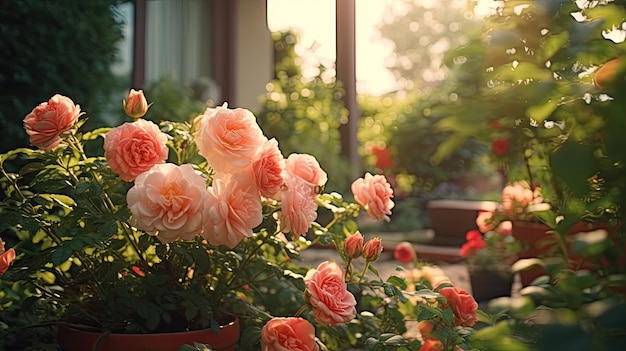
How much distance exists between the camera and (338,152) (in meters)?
5.80

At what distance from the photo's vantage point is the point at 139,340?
1.26 m

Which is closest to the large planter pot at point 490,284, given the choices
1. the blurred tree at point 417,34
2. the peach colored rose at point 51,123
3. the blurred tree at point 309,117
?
the peach colored rose at point 51,123

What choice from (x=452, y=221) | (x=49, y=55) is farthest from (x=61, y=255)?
(x=452, y=221)

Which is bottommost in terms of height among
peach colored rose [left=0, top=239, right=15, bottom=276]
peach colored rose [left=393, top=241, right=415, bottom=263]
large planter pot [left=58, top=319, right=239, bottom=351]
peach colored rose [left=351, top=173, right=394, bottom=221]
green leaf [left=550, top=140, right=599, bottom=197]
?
peach colored rose [left=393, top=241, right=415, bottom=263]

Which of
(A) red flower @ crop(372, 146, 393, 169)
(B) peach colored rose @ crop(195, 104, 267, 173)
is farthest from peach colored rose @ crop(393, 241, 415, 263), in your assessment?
(A) red flower @ crop(372, 146, 393, 169)

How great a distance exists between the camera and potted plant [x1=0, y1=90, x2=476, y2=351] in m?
1.21

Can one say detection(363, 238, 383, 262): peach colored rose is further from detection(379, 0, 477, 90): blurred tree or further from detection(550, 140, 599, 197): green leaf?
detection(379, 0, 477, 90): blurred tree

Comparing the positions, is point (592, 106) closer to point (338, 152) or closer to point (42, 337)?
point (42, 337)

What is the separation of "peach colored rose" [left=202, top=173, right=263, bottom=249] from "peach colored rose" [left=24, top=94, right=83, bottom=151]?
0.30 m

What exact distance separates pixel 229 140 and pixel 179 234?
18 cm

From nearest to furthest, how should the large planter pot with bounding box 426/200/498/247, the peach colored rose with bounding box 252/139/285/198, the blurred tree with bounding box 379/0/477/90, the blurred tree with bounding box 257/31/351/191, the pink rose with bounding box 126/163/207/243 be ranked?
the pink rose with bounding box 126/163/207/243
the peach colored rose with bounding box 252/139/285/198
the large planter pot with bounding box 426/200/498/247
the blurred tree with bounding box 257/31/351/191
the blurred tree with bounding box 379/0/477/90

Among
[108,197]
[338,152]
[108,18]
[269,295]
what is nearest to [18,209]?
[108,197]

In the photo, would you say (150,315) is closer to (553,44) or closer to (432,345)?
(432,345)

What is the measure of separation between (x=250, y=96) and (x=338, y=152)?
1081 millimetres
